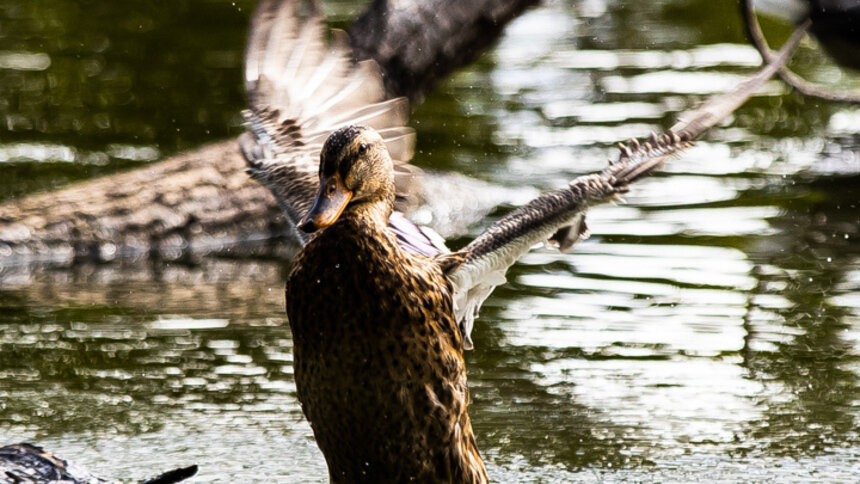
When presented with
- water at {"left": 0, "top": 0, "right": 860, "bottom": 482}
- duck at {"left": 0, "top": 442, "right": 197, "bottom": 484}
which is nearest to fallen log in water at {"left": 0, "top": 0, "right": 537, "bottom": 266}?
water at {"left": 0, "top": 0, "right": 860, "bottom": 482}

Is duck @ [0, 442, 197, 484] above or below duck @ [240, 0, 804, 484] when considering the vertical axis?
below

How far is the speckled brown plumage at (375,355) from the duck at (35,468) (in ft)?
2.46

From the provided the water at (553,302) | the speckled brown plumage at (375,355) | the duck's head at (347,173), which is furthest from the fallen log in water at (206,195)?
the duck's head at (347,173)

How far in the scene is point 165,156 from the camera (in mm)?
9336

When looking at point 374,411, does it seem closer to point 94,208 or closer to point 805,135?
point 94,208

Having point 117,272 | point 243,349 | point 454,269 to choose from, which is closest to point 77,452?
point 243,349

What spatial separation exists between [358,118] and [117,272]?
2.37 metres

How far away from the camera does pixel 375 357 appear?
439cm

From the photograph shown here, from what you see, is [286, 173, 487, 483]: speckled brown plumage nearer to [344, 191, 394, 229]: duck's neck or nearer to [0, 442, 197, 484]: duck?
[344, 191, 394, 229]: duck's neck

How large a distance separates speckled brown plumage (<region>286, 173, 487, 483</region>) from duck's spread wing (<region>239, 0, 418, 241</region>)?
91cm

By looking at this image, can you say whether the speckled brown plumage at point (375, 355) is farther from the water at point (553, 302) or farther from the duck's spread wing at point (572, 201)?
the water at point (553, 302)

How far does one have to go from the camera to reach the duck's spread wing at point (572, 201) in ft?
15.3

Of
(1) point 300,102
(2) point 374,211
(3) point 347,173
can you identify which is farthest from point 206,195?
(3) point 347,173

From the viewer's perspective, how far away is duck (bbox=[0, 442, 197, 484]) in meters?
4.69
